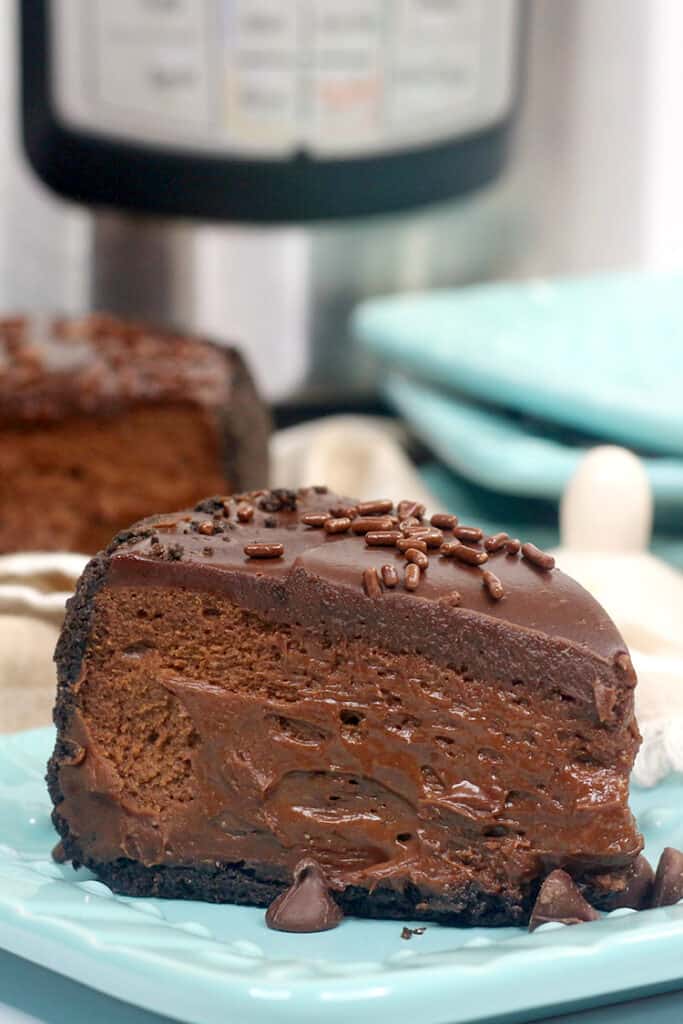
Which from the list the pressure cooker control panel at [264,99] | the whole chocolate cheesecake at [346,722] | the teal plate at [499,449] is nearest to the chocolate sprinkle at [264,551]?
the whole chocolate cheesecake at [346,722]

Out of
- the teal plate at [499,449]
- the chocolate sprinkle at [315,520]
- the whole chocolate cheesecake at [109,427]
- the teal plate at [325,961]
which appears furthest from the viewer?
the whole chocolate cheesecake at [109,427]

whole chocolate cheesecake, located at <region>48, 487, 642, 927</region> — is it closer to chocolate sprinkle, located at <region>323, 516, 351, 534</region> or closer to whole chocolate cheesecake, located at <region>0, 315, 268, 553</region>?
chocolate sprinkle, located at <region>323, 516, 351, 534</region>

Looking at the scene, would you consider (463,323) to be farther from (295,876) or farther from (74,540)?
(295,876)

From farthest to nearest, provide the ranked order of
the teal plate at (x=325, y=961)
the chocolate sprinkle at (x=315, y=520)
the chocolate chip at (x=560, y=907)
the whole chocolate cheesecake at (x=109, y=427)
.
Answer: the whole chocolate cheesecake at (x=109, y=427), the chocolate sprinkle at (x=315, y=520), the chocolate chip at (x=560, y=907), the teal plate at (x=325, y=961)

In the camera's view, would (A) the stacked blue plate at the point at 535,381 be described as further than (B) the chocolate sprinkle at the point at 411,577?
Yes

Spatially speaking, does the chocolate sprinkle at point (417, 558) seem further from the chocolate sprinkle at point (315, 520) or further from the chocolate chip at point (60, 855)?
the chocolate chip at point (60, 855)

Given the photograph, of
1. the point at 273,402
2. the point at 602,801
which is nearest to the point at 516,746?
the point at 602,801

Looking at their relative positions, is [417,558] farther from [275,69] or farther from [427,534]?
[275,69]
